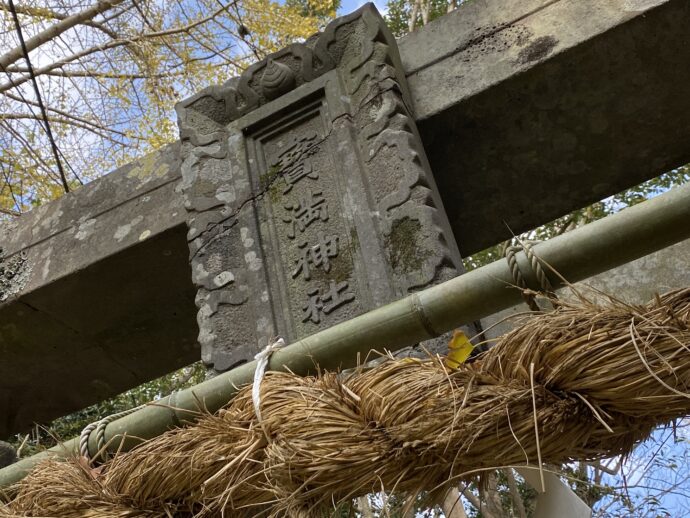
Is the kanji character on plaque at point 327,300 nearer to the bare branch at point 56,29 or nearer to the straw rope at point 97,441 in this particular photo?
the straw rope at point 97,441

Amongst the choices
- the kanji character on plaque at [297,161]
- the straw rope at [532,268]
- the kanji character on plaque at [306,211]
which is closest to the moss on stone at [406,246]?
the kanji character on plaque at [306,211]

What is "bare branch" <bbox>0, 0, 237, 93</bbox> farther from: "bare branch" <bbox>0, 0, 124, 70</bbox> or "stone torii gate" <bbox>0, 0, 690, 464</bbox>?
"stone torii gate" <bbox>0, 0, 690, 464</bbox>

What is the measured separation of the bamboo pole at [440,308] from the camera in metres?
1.48

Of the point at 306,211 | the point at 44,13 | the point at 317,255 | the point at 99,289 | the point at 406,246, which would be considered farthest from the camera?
the point at 44,13

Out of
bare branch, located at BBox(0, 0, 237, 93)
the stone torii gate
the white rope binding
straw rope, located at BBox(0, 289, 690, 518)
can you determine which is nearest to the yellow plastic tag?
straw rope, located at BBox(0, 289, 690, 518)

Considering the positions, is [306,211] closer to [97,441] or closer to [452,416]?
[97,441]

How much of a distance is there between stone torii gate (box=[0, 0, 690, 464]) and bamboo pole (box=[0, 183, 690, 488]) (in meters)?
0.65

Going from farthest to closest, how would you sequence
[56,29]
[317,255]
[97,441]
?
[56,29]
[317,255]
[97,441]

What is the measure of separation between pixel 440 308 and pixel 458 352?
21 centimetres

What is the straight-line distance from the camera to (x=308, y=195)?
2.70 meters

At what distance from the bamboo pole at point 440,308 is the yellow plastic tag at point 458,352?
17 cm

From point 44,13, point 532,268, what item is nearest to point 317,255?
point 532,268

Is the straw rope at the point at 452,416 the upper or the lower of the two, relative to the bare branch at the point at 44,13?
lower

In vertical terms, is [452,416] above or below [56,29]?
below
